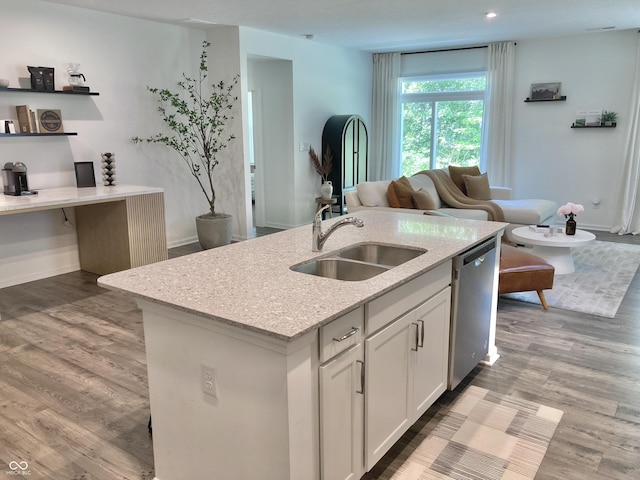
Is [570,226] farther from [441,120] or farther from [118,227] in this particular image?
[118,227]

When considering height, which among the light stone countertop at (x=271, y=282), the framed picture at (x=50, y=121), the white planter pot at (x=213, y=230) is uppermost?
the framed picture at (x=50, y=121)

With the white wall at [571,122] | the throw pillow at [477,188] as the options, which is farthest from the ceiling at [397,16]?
the throw pillow at [477,188]

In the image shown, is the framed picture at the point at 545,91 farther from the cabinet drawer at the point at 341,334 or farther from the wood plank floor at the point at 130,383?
the cabinet drawer at the point at 341,334

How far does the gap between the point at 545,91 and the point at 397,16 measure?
9.66ft

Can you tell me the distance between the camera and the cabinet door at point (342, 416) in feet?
5.41

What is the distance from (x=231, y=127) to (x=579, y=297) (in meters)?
4.19

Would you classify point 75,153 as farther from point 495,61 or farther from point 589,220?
point 589,220

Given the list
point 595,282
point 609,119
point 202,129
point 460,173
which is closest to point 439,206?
point 460,173

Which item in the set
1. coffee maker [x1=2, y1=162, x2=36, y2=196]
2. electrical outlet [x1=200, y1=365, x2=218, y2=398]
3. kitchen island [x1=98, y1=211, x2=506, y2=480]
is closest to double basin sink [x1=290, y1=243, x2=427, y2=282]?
kitchen island [x1=98, y1=211, x2=506, y2=480]

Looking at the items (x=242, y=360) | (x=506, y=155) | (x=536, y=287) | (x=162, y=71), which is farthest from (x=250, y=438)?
(x=506, y=155)

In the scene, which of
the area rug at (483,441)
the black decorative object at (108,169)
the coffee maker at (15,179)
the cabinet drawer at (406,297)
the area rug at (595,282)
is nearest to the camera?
the cabinet drawer at (406,297)

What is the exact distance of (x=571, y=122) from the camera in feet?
→ 23.3

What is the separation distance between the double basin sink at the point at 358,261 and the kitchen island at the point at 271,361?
0.10 meters

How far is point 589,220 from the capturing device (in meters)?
7.20
